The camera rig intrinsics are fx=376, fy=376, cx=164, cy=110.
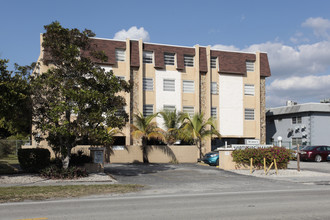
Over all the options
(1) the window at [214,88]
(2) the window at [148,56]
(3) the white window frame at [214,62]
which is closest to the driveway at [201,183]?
(2) the window at [148,56]

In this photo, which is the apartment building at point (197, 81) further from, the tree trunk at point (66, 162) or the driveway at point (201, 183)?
the tree trunk at point (66, 162)

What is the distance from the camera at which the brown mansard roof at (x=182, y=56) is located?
3256cm

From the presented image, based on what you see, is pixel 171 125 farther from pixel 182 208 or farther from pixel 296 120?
pixel 182 208

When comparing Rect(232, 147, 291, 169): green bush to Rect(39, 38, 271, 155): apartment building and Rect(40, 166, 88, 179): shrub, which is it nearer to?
Rect(40, 166, 88, 179): shrub

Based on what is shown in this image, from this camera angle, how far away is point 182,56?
35.1m

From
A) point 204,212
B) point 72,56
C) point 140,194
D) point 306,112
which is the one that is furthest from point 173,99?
point 204,212

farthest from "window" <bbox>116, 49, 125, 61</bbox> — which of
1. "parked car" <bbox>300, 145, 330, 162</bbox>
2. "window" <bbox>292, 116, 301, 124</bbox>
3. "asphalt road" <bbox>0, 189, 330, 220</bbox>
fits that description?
"asphalt road" <bbox>0, 189, 330, 220</bbox>

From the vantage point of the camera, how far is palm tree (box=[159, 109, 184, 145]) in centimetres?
3000

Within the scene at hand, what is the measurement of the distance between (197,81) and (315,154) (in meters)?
12.3

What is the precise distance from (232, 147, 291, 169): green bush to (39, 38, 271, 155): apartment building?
446 inches

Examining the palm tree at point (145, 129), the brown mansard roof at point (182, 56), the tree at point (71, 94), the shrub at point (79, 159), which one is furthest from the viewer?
the brown mansard roof at point (182, 56)

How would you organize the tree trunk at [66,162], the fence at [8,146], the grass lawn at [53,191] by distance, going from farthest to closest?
the fence at [8,146] → the tree trunk at [66,162] → the grass lawn at [53,191]

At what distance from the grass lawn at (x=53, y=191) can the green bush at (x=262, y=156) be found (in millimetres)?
9811

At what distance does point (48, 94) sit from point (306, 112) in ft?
99.2
